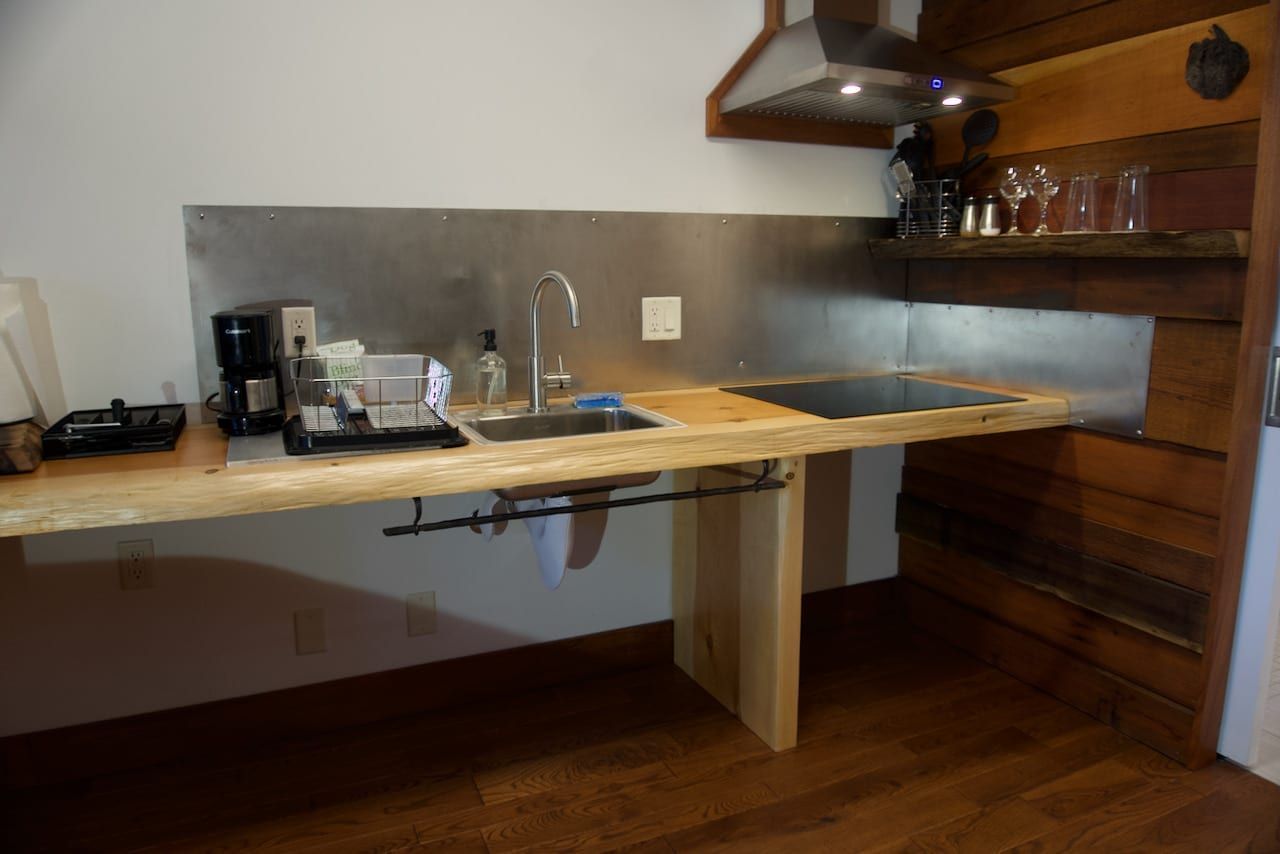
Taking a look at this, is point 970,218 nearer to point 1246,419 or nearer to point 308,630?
point 1246,419

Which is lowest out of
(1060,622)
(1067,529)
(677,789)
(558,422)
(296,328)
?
(677,789)

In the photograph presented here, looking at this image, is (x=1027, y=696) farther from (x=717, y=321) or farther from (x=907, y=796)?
(x=717, y=321)

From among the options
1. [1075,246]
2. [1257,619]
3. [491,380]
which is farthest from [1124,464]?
[491,380]

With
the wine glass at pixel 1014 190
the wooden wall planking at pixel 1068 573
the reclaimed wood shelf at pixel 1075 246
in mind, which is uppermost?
the wine glass at pixel 1014 190

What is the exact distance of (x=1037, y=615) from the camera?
2352mm

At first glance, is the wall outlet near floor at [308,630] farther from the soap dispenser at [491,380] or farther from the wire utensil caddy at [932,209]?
the wire utensil caddy at [932,209]

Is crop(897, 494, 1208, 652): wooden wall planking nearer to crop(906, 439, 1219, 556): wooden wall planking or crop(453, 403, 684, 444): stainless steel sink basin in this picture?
crop(906, 439, 1219, 556): wooden wall planking

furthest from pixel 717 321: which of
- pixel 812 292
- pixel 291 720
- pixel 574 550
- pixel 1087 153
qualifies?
pixel 291 720

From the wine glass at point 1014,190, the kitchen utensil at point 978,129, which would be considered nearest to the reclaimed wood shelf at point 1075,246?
the wine glass at point 1014,190

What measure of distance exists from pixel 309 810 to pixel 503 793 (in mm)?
412

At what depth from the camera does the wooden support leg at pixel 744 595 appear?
78.7 inches

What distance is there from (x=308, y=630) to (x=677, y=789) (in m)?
0.96

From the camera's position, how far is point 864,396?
227 cm

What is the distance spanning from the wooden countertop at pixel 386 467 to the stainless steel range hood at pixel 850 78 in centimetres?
77
